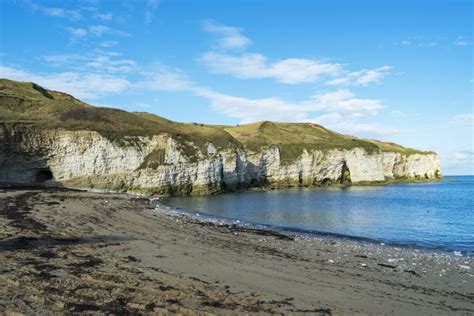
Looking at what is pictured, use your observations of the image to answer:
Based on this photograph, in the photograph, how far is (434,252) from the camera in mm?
20547

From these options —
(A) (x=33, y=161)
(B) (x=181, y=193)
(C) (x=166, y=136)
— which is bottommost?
(B) (x=181, y=193)

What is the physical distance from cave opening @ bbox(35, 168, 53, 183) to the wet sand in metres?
38.7

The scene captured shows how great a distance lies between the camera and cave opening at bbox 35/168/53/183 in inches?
2232

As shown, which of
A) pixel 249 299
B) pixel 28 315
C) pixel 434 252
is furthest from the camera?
pixel 434 252

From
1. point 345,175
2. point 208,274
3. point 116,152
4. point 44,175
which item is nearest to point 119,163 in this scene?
point 116,152

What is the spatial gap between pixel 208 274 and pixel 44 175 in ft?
173

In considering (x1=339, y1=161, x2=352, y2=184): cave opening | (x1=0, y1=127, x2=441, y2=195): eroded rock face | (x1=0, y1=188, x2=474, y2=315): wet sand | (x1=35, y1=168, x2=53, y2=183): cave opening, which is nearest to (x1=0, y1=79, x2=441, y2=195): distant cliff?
(x1=0, y1=127, x2=441, y2=195): eroded rock face

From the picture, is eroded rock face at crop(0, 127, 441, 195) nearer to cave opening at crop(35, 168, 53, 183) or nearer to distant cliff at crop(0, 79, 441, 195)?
distant cliff at crop(0, 79, 441, 195)

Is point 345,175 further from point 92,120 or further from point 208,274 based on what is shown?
point 208,274

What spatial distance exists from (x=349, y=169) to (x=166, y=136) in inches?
2105

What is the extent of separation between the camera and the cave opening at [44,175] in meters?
56.7

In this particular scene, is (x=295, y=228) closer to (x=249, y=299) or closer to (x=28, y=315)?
(x=249, y=299)

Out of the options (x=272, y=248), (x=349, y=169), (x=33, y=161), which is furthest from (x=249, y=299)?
(x=349, y=169)

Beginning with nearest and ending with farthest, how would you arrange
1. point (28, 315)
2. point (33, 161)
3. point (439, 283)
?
point (28, 315) < point (439, 283) < point (33, 161)
